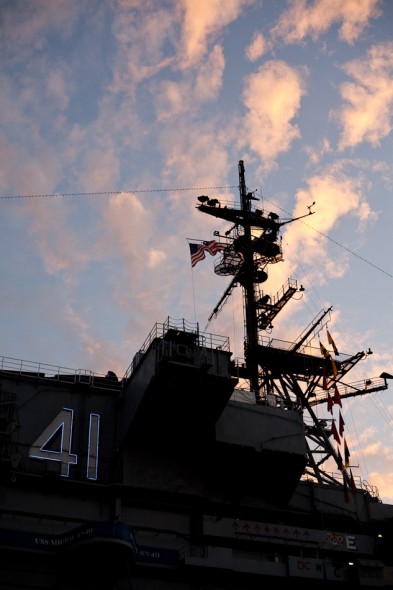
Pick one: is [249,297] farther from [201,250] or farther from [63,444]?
[63,444]

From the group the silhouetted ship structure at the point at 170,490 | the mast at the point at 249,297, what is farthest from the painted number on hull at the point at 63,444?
the mast at the point at 249,297

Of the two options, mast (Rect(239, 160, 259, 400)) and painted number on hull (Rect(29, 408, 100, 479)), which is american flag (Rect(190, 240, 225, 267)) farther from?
painted number on hull (Rect(29, 408, 100, 479))

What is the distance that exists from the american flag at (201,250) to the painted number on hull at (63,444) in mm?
12125

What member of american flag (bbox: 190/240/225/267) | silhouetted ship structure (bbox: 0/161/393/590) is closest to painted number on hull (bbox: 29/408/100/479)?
silhouetted ship structure (bbox: 0/161/393/590)

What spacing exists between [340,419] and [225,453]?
21.9ft

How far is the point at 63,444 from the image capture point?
3159 cm

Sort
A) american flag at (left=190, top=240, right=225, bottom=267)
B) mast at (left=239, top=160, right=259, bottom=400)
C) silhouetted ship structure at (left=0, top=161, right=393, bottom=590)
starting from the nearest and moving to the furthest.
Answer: silhouetted ship structure at (left=0, top=161, right=393, bottom=590)
american flag at (left=190, top=240, right=225, bottom=267)
mast at (left=239, top=160, right=259, bottom=400)

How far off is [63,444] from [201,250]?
14558mm

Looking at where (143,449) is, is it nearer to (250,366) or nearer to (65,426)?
(65,426)

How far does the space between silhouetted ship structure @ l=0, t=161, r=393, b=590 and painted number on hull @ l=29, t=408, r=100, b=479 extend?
0.05 meters

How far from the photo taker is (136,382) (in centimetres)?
3325

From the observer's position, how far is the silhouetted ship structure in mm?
28594

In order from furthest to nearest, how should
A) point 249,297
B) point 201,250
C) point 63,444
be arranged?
point 249,297, point 201,250, point 63,444

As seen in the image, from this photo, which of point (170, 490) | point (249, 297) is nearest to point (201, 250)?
point (249, 297)
